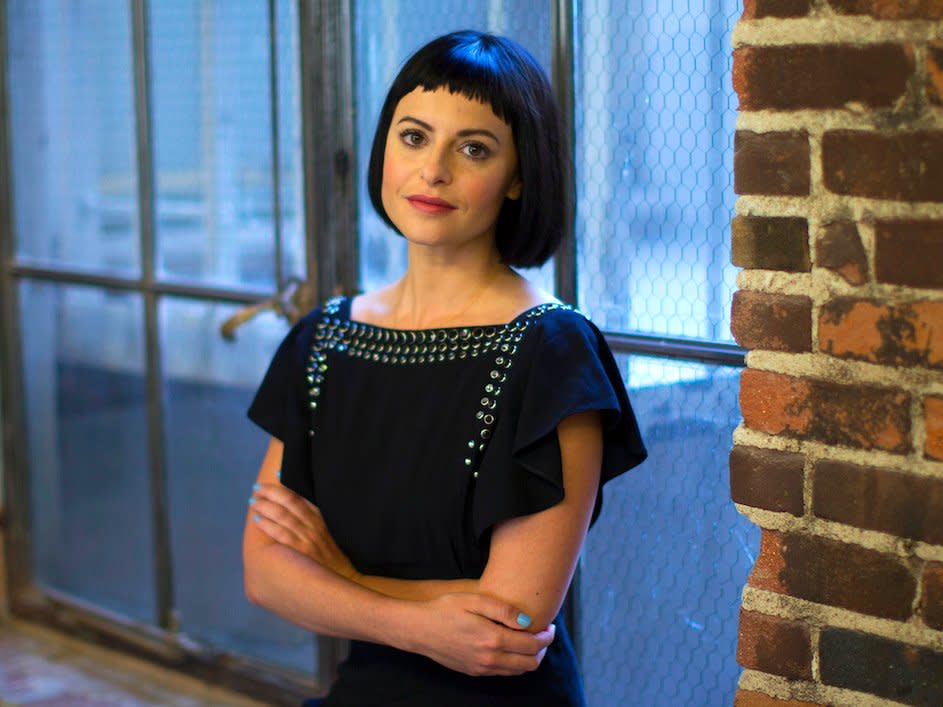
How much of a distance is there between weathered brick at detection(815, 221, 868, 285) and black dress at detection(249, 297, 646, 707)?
1.04ft

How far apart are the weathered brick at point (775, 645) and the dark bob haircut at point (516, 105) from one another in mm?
553

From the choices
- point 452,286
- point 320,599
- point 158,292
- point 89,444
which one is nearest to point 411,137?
point 452,286

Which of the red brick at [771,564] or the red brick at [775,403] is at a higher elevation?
the red brick at [775,403]

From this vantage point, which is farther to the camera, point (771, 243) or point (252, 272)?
point (252, 272)

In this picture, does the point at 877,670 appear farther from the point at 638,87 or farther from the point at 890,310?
the point at 638,87

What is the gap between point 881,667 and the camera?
4.61ft

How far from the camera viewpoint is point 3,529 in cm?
324

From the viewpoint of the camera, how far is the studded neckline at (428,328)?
166cm

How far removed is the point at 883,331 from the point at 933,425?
0.35 ft

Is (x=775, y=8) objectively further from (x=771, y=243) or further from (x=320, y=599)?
(x=320, y=599)

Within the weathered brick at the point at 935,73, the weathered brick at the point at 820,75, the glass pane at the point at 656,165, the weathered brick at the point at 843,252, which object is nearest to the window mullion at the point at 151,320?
the glass pane at the point at 656,165

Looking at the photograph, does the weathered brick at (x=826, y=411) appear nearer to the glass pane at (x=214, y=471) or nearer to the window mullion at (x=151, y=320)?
the glass pane at (x=214, y=471)

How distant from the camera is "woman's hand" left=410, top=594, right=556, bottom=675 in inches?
61.4

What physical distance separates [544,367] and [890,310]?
419 millimetres
